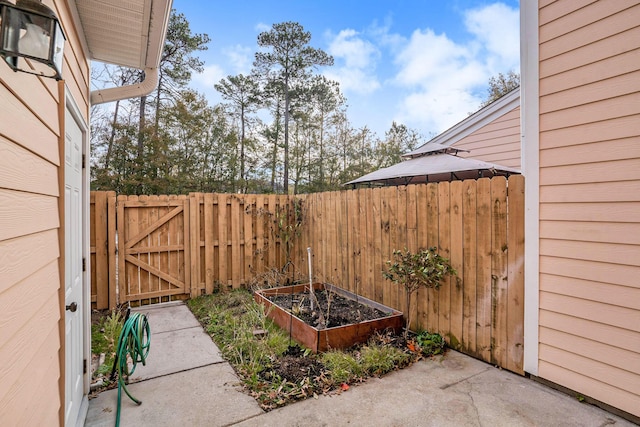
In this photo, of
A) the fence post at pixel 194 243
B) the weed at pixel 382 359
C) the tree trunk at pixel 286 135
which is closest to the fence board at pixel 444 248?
the weed at pixel 382 359

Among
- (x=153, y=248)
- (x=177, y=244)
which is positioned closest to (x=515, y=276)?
(x=177, y=244)

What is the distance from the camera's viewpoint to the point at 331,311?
3957 mm

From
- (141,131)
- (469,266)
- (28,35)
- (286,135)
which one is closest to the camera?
(28,35)

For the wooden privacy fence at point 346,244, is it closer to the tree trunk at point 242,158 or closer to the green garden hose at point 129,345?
the green garden hose at point 129,345

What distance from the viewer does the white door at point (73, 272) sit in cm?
191

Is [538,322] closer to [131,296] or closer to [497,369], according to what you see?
[497,369]

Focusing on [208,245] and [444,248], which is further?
[208,245]

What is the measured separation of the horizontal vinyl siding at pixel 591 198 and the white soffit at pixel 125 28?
2.92 m

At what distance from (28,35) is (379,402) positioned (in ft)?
9.03

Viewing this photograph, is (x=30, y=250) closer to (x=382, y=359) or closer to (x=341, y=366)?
(x=341, y=366)

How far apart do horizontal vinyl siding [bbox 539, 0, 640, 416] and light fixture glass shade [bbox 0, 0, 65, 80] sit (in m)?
3.10

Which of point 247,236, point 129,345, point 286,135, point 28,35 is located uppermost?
point 286,135

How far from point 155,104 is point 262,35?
4.61m

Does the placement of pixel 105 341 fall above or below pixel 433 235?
below
